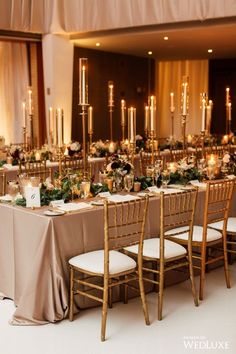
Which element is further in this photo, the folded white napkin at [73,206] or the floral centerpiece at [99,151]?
the floral centerpiece at [99,151]

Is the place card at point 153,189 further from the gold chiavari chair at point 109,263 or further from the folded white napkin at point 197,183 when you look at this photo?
the gold chiavari chair at point 109,263

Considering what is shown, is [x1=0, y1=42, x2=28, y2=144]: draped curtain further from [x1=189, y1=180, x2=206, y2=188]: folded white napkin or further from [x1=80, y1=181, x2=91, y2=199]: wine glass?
[x1=80, y1=181, x2=91, y2=199]: wine glass

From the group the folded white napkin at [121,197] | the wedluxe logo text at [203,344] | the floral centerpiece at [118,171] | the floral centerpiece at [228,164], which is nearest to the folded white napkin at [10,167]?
the floral centerpiece at [118,171]

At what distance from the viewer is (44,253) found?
4.24 metres

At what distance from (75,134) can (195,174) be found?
7.32m

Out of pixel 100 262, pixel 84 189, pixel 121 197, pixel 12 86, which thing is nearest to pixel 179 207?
pixel 121 197

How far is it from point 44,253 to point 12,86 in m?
9.12

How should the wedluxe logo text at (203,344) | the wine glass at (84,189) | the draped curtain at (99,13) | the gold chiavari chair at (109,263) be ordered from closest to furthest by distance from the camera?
the wedluxe logo text at (203,344) < the gold chiavari chair at (109,263) < the wine glass at (84,189) < the draped curtain at (99,13)

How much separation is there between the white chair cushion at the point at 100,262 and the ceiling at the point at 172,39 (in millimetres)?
6600

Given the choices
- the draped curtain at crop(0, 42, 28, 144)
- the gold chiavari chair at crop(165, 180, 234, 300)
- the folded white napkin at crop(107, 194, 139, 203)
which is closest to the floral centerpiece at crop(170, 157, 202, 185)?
the gold chiavari chair at crop(165, 180, 234, 300)

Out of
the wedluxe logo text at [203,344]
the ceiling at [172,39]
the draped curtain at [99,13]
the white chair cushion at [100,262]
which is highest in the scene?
the draped curtain at [99,13]

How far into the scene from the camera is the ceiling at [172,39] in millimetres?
10062

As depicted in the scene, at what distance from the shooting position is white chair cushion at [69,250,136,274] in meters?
4.07

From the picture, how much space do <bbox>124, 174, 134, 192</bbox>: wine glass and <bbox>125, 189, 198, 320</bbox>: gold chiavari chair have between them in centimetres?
56
